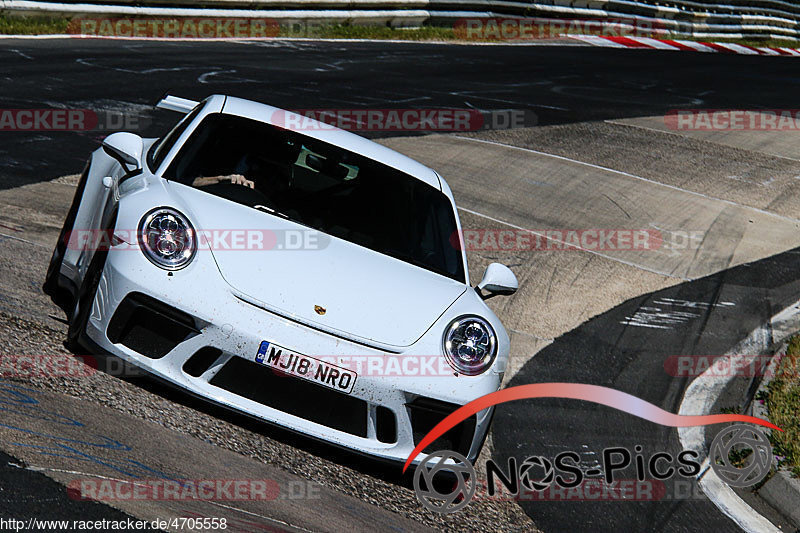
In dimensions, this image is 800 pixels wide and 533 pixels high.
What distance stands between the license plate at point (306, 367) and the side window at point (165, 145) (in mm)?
1546

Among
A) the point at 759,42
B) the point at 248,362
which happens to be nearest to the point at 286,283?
the point at 248,362

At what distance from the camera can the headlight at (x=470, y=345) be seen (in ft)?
15.9

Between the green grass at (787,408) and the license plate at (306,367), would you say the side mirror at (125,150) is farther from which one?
the green grass at (787,408)

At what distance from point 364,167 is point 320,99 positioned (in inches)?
335

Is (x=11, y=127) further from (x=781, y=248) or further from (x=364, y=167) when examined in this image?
(x=781, y=248)

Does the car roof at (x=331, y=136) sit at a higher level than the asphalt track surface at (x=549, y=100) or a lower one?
higher

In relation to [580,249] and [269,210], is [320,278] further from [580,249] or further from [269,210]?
[580,249]

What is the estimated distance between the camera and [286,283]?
4793 millimetres

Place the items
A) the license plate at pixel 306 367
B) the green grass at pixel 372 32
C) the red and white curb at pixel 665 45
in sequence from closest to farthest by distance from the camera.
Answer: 1. the license plate at pixel 306 367
2. the green grass at pixel 372 32
3. the red and white curb at pixel 665 45

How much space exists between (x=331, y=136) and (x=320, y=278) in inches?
54.4

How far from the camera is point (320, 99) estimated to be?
14.1 metres

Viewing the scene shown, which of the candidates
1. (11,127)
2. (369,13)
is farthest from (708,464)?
(369,13)

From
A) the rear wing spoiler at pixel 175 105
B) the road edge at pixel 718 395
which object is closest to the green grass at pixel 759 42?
the road edge at pixel 718 395

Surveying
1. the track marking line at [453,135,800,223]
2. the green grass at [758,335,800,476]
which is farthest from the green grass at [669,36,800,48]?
the green grass at [758,335,800,476]
